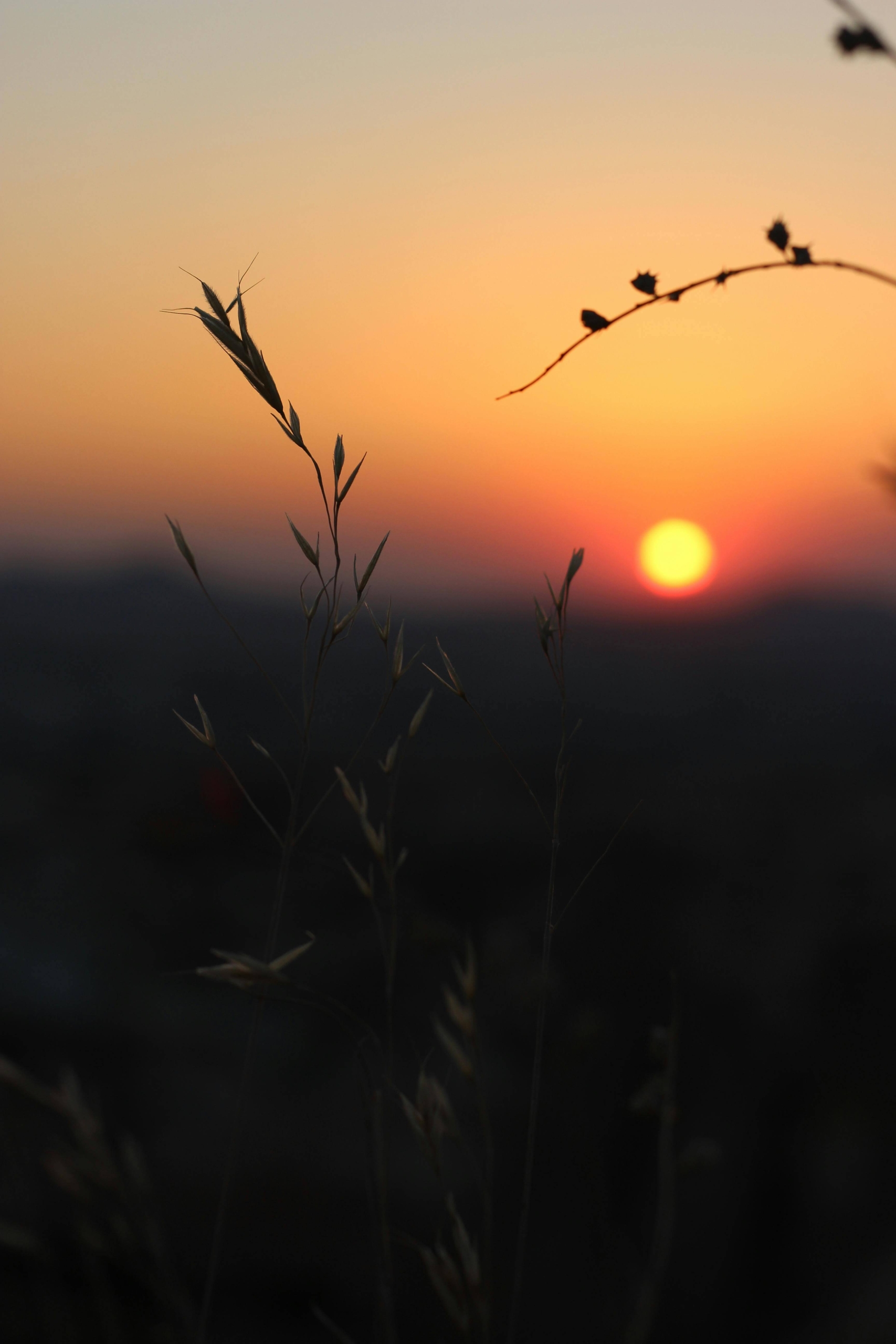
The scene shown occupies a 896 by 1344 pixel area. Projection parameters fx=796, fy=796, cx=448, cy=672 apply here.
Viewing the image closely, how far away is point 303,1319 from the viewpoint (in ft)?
8.90

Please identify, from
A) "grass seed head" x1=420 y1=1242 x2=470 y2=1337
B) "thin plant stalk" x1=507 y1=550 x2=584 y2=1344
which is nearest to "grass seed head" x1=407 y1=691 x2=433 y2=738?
"thin plant stalk" x1=507 y1=550 x2=584 y2=1344

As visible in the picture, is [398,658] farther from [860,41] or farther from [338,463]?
[860,41]

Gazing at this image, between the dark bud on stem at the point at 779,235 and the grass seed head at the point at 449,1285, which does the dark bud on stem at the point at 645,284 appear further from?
the grass seed head at the point at 449,1285

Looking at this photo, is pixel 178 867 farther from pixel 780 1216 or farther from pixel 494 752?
pixel 780 1216

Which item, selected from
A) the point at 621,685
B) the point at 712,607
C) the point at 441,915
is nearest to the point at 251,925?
the point at 441,915

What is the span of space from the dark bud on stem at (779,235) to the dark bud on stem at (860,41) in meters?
0.25

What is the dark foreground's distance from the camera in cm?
275

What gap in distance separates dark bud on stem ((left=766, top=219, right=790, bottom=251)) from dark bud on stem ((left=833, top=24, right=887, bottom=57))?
0.25 m

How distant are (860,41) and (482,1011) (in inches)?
155

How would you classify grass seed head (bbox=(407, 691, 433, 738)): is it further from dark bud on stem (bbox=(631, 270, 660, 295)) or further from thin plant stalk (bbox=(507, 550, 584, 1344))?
dark bud on stem (bbox=(631, 270, 660, 295))

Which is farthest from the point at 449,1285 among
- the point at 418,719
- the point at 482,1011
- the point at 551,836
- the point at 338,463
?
the point at 482,1011

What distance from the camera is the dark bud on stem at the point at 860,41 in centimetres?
63

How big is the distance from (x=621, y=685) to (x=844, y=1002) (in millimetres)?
5280

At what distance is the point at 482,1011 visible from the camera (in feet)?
12.8
